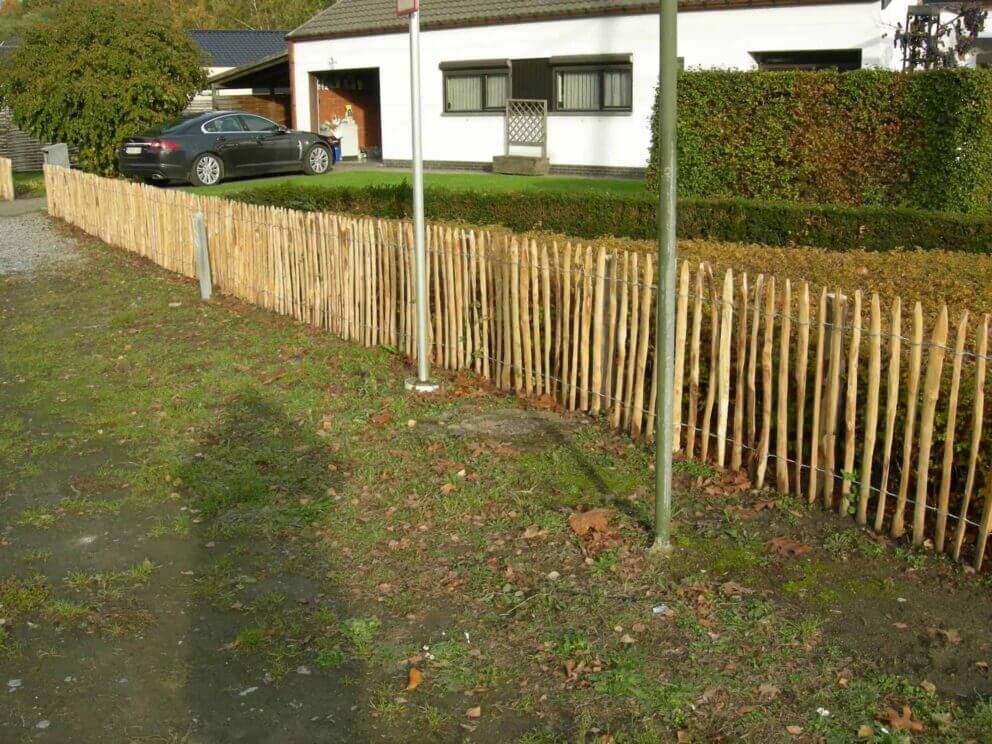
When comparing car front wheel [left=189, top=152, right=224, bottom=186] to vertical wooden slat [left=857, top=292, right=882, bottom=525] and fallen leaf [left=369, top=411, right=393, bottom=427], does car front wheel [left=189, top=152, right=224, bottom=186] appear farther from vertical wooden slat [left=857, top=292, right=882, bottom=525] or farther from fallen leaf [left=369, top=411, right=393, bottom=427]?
vertical wooden slat [left=857, top=292, right=882, bottom=525]

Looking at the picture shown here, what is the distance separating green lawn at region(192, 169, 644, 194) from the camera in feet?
70.8

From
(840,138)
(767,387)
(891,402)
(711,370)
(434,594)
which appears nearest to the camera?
(434,594)

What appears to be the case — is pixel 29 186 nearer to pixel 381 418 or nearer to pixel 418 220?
pixel 418 220

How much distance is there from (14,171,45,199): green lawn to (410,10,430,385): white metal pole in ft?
64.8

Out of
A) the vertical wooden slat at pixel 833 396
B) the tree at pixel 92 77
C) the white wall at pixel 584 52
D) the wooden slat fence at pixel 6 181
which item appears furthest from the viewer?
the wooden slat fence at pixel 6 181

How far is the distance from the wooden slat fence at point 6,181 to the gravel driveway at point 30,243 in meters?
2.86

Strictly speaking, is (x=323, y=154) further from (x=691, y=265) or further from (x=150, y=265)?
(x=691, y=265)

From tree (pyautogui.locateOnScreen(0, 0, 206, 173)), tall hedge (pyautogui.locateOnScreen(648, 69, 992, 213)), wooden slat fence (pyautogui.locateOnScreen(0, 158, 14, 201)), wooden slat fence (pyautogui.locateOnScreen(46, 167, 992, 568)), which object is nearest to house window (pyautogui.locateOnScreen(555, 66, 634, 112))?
tree (pyautogui.locateOnScreen(0, 0, 206, 173))

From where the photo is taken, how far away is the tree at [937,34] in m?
19.4

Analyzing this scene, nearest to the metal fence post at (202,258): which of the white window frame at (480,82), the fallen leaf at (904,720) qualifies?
the fallen leaf at (904,720)

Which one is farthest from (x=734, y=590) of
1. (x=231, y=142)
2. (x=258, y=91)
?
(x=258, y=91)

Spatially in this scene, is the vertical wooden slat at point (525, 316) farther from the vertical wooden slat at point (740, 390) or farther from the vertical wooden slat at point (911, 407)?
the vertical wooden slat at point (911, 407)

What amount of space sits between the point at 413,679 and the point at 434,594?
0.76 m

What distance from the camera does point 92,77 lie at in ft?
74.5
